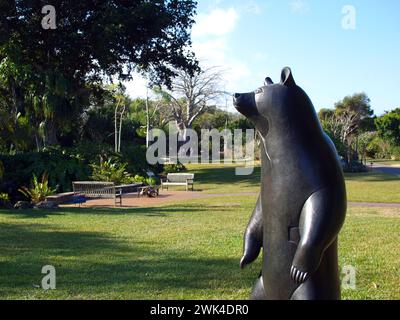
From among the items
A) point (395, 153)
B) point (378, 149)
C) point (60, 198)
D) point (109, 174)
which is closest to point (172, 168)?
point (109, 174)

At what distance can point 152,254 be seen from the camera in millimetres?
7789

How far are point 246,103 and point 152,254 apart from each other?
486cm

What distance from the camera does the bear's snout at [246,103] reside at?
11.1 feet

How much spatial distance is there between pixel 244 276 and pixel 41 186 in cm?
1217

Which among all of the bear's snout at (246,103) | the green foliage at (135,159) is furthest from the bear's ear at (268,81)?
the green foliage at (135,159)

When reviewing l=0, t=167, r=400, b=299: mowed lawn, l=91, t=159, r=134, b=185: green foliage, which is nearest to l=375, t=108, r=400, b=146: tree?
l=91, t=159, r=134, b=185: green foliage

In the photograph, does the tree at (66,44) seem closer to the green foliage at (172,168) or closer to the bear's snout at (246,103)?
the green foliage at (172,168)

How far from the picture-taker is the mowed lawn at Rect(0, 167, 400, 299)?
5.66m

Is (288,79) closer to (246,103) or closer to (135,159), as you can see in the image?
(246,103)

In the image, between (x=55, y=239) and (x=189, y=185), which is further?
(x=189, y=185)

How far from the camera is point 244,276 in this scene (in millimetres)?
6336

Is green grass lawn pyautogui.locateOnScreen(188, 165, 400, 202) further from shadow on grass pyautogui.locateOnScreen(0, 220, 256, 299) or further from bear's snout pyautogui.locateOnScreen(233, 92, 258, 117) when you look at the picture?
bear's snout pyautogui.locateOnScreen(233, 92, 258, 117)
